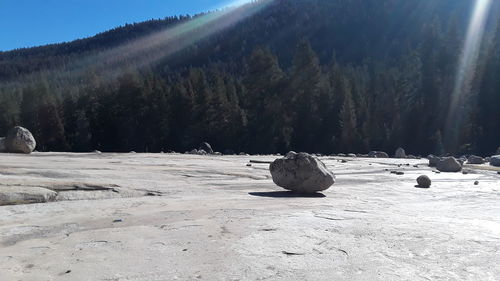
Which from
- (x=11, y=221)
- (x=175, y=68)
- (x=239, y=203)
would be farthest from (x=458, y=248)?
(x=175, y=68)

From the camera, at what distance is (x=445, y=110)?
4781 centimetres

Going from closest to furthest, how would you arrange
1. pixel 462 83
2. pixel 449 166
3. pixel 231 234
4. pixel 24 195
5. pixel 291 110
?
pixel 231 234 → pixel 24 195 → pixel 449 166 → pixel 291 110 → pixel 462 83

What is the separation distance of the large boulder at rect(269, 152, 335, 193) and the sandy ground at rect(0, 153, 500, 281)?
1.54 feet

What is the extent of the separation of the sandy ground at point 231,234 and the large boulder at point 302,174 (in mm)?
470

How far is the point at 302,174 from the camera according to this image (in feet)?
29.0

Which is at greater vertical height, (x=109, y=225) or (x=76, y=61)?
(x=76, y=61)

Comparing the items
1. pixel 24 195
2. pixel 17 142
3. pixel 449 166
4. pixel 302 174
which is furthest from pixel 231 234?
→ pixel 449 166

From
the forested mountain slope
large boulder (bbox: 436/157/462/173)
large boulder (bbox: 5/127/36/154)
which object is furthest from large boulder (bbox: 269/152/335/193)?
the forested mountain slope

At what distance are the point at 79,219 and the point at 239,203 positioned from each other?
7.89 ft

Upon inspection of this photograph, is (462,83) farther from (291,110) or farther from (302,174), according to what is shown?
(302,174)

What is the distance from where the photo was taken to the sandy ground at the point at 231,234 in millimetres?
3824

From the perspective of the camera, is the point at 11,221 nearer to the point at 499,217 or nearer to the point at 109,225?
the point at 109,225

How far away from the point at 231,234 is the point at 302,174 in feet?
13.3

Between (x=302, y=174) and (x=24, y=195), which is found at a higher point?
(x=302, y=174)
